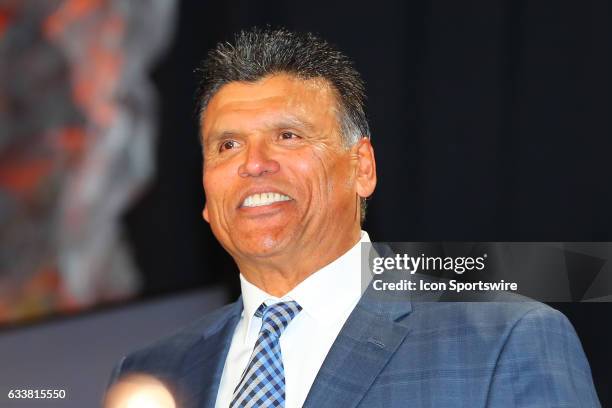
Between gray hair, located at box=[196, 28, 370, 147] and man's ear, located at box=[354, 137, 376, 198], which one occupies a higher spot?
gray hair, located at box=[196, 28, 370, 147]

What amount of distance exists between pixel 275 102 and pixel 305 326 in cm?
40

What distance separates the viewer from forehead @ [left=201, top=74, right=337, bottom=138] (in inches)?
57.9

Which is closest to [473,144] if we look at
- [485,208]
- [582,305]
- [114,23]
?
[485,208]

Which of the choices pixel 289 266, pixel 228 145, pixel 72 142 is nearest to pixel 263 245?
pixel 289 266

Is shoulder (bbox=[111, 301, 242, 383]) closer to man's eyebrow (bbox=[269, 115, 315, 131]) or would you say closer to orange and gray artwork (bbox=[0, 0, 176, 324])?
man's eyebrow (bbox=[269, 115, 315, 131])

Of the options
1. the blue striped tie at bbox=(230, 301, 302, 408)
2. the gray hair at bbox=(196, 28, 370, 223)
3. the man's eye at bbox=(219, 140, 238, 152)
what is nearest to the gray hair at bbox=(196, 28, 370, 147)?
the gray hair at bbox=(196, 28, 370, 223)

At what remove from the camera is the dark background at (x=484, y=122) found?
106 inches

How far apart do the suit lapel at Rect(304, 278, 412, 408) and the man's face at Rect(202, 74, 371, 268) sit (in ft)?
0.55

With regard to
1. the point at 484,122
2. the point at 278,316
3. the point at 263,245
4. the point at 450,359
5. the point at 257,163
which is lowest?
the point at 450,359

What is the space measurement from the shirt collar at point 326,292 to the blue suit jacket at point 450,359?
5cm

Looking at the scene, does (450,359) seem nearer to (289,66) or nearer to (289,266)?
(289,266)

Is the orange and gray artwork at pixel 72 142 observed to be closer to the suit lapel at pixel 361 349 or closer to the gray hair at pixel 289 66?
the gray hair at pixel 289 66

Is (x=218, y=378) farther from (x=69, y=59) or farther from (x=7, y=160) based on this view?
(x=69, y=59)

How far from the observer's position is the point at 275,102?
1.47m
